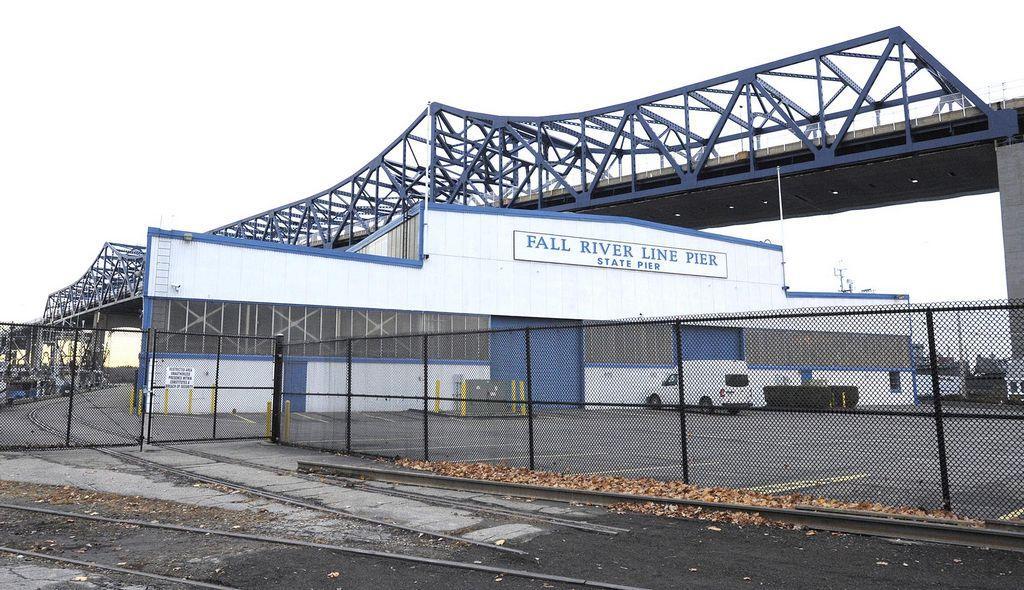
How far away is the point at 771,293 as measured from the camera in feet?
154

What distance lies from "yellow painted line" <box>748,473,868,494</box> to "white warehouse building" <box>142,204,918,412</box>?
440 inches

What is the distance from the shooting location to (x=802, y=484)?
11.2m

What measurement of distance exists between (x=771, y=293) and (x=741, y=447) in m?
33.4

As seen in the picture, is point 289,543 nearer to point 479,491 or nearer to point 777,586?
point 479,491

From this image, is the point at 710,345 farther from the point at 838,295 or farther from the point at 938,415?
the point at 838,295

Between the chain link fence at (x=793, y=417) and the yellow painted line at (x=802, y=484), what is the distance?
3 centimetres

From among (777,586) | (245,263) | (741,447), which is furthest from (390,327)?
(777,586)

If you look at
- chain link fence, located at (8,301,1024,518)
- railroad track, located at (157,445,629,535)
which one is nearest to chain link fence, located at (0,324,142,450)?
chain link fence, located at (8,301,1024,518)

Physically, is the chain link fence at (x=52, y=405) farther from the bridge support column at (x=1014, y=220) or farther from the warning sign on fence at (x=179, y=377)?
the bridge support column at (x=1014, y=220)

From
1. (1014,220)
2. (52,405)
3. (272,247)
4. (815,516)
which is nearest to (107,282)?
(52,405)

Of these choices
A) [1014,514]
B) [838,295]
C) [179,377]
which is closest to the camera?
[1014,514]

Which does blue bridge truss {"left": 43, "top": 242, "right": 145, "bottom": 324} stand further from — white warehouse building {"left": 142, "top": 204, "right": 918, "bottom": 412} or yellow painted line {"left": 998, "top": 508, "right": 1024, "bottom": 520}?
yellow painted line {"left": 998, "top": 508, "right": 1024, "bottom": 520}

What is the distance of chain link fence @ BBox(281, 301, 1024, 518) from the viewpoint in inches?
368

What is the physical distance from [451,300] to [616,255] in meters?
10.6
